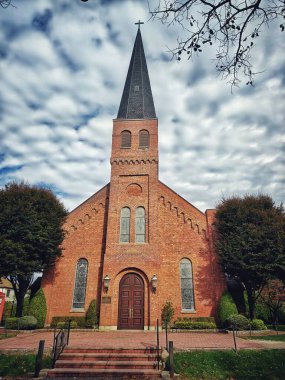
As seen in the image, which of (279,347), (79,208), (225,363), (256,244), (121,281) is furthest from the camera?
(79,208)

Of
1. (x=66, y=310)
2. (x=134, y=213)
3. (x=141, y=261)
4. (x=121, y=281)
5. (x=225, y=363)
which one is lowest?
(x=225, y=363)

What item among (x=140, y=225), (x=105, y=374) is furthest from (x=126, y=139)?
(x=105, y=374)

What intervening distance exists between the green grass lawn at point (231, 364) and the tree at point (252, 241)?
738 cm

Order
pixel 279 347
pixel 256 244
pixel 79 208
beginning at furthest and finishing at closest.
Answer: pixel 79 208 < pixel 256 244 < pixel 279 347

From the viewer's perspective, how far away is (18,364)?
9.60 meters

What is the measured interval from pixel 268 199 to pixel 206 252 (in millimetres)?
5957

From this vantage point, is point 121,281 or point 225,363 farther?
point 121,281

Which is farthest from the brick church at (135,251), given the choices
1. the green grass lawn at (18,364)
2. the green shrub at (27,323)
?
the green grass lawn at (18,364)

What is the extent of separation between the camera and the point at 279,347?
1148 centimetres

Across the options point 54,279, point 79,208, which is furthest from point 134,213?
point 54,279

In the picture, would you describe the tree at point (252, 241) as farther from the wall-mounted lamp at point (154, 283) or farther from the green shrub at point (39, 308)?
the green shrub at point (39, 308)

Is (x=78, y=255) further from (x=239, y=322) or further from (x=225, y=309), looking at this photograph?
(x=239, y=322)

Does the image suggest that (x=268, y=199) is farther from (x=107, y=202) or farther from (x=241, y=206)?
(x=107, y=202)

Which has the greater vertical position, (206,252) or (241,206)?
(241,206)
